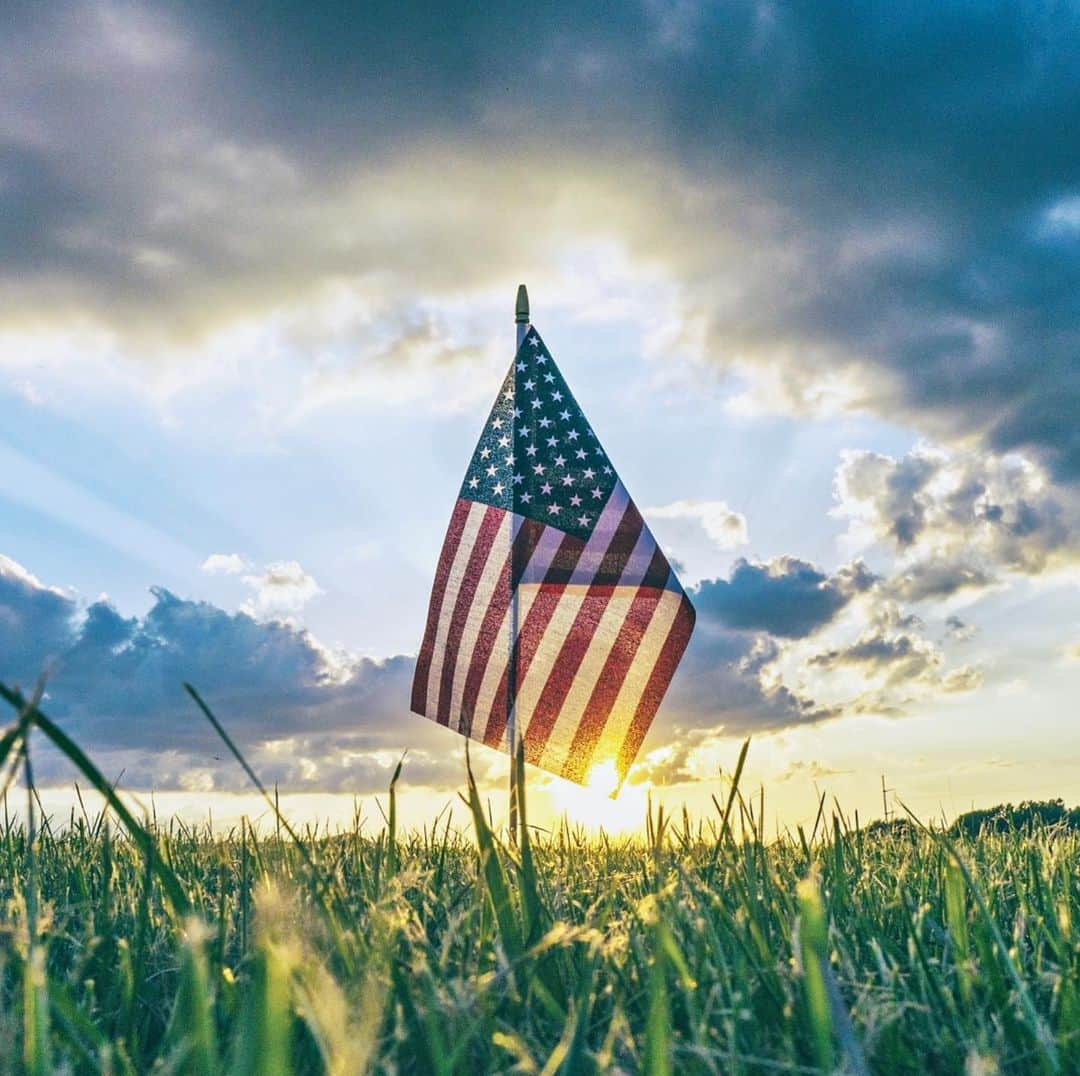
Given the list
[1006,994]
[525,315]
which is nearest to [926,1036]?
[1006,994]

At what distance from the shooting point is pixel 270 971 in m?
0.90

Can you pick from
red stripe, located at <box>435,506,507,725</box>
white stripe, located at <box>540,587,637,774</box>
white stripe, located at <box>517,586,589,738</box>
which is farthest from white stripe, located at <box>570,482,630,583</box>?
red stripe, located at <box>435,506,507,725</box>

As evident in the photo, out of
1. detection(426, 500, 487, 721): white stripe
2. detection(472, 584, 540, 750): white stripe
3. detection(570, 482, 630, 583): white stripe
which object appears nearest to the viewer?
detection(472, 584, 540, 750): white stripe

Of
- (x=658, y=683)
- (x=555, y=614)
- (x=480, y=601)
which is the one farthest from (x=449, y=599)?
(x=658, y=683)

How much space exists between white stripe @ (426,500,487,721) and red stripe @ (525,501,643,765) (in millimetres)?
890

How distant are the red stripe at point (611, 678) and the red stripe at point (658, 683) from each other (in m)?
0.21

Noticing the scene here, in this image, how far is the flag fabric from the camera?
9.13 metres

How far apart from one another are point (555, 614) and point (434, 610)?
1.06 meters

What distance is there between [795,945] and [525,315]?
9.06m

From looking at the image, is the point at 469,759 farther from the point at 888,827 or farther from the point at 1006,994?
the point at 888,827

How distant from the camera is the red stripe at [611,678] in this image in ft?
29.7

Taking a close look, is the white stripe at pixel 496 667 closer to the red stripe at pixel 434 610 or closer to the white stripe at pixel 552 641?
the white stripe at pixel 552 641

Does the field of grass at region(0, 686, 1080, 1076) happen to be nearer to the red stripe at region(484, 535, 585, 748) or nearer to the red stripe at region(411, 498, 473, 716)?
the red stripe at region(484, 535, 585, 748)

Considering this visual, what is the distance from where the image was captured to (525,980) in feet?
5.83
